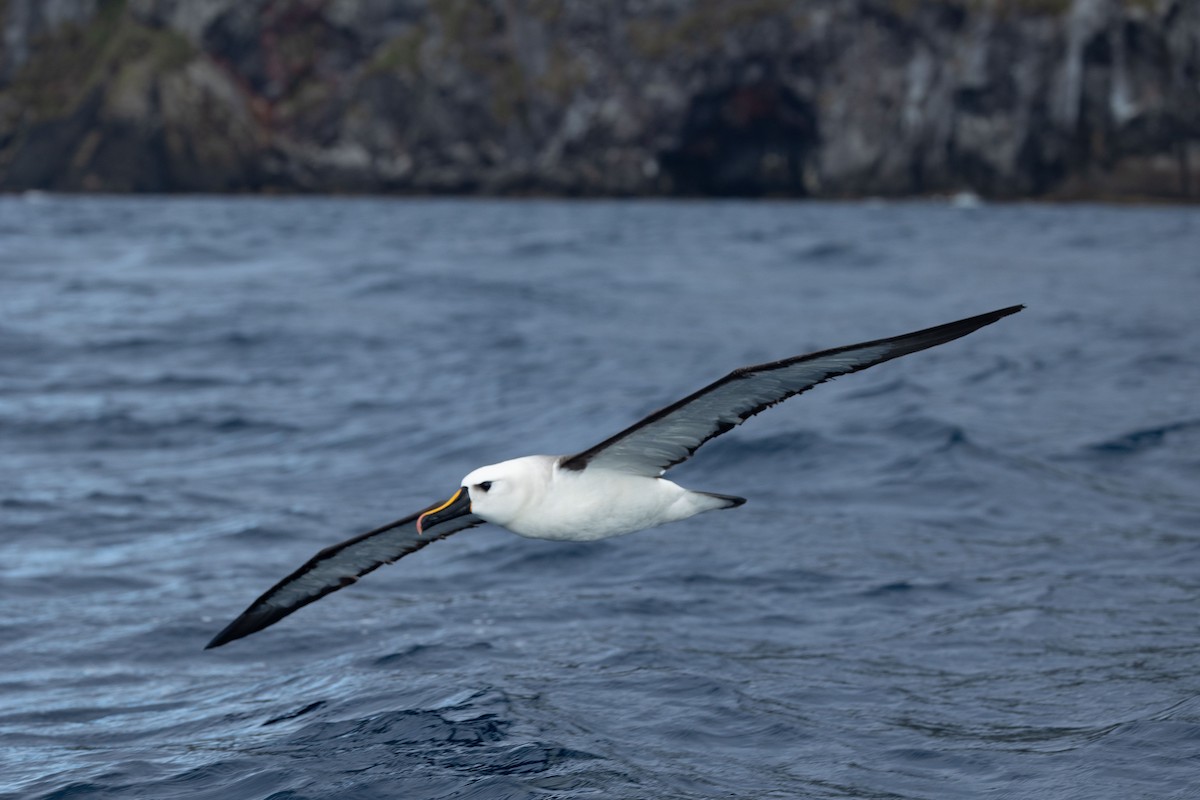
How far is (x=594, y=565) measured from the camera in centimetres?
999

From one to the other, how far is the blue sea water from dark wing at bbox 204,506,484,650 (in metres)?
0.41

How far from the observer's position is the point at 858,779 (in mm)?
6215

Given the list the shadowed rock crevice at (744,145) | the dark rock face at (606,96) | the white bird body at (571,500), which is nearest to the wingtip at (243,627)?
the white bird body at (571,500)

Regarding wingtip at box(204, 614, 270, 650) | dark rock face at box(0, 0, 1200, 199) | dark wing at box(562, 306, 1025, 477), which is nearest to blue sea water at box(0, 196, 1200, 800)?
wingtip at box(204, 614, 270, 650)

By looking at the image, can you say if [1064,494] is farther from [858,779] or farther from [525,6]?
[525,6]

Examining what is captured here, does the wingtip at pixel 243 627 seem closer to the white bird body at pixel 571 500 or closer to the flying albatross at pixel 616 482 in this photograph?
the flying albatross at pixel 616 482

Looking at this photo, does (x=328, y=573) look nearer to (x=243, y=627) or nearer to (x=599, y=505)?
(x=243, y=627)

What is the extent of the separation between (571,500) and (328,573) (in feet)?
5.98

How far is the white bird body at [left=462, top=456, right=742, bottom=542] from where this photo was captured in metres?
6.72

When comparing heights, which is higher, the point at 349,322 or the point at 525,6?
the point at 525,6

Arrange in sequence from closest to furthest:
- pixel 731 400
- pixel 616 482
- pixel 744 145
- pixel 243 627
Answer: pixel 731 400 < pixel 616 482 < pixel 243 627 < pixel 744 145

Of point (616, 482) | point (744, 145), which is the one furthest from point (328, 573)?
point (744, 145)

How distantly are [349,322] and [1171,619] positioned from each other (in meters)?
15.0

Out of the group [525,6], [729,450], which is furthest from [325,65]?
[729,450]
